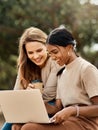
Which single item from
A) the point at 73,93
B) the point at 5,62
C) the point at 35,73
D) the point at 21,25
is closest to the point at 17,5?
the point at 21,25

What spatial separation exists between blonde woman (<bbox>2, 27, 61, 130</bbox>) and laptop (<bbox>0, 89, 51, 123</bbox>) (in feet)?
1.18

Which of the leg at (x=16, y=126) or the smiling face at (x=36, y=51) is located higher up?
the smiling face at (x=36, y=51)

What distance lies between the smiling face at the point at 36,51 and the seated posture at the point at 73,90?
37 cm

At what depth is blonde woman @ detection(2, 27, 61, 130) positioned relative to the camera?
318cm

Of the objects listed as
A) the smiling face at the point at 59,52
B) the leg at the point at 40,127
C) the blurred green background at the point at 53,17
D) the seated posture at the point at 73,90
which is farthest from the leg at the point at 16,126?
the blurred green background at the point at 53,17

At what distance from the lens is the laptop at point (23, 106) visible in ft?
8.80

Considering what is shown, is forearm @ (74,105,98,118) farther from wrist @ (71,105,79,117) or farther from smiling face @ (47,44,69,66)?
smiling face @ (47,44,69,66)

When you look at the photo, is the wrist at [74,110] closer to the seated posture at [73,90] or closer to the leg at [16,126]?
the seated posture at [73,90]

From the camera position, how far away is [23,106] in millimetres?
2779

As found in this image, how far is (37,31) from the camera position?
325 cm

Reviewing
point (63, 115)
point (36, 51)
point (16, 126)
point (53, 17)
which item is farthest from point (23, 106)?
point (53, 17)

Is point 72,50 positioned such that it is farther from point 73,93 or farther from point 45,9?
point 45,9

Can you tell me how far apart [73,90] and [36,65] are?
0.62m

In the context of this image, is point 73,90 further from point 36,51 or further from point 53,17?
point 53,17
